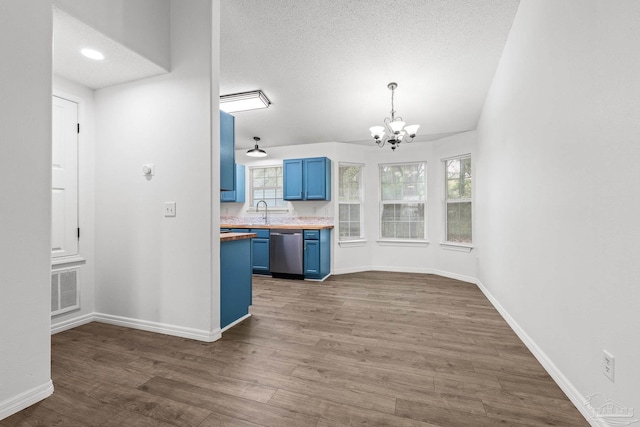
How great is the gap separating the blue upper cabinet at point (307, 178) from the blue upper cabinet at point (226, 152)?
93.8 inches

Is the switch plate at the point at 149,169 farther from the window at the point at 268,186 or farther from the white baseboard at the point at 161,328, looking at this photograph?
the window at the point at 268,186

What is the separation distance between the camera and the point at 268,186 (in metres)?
5.88

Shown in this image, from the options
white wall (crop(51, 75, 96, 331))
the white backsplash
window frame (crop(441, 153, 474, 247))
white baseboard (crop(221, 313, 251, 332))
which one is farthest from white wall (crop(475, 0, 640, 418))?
white wall (crop(51, 75, 96, 331))

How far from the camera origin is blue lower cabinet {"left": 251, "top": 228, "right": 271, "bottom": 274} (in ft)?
16.0

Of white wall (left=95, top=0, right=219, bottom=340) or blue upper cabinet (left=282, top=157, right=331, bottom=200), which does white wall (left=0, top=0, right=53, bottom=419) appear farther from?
blue upper cabinet (left=282, top=157, right=331, bottom=200)

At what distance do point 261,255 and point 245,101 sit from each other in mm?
2548

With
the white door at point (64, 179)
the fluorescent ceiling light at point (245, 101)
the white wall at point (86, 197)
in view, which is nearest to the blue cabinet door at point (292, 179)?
the fluorescent ceiling light at point (245, 101)

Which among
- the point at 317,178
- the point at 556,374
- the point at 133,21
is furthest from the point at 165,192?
the point at 556,374

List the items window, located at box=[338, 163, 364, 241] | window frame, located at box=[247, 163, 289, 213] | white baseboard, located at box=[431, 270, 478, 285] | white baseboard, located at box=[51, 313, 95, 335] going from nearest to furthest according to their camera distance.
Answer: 1. white baseboard, located at box=[51, 313, 95, 335]
2. white baseboard, located at box=[431, 270, 478, 285]
3. window, located at box=[338, 163, 364, 241]
4. window frame, located at box=[247, 163, 289, 213]

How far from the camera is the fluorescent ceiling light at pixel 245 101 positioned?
4.04 metres


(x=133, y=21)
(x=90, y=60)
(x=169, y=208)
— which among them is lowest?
(x=169, y=208)

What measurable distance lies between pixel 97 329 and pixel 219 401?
179 cm

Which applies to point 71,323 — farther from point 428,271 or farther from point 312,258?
point 428,271

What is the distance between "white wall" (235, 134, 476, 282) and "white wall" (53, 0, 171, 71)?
7.68 feet
